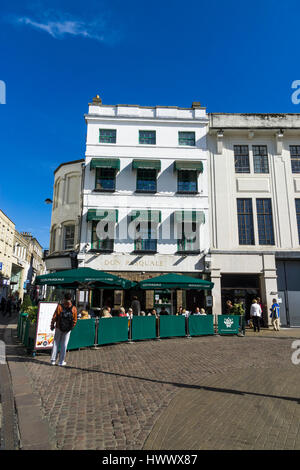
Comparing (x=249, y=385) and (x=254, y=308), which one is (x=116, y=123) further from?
(x=249, y=385)

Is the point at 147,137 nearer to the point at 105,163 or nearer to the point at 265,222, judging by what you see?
the point at 105,163

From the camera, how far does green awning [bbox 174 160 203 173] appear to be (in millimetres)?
18250

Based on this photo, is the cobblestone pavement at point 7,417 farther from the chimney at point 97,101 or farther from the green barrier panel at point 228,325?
the chimney at point 97,101

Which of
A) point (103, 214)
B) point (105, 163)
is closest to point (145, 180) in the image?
point (105, 163)

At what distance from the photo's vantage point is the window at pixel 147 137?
766 inches

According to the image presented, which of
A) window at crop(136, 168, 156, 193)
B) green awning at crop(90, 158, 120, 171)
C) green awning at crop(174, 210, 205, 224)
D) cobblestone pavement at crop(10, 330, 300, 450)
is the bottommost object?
cobblestone pavement at crop(10, 330, 300, 450)

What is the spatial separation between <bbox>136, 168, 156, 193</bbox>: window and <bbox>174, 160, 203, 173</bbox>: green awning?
63.9 inches

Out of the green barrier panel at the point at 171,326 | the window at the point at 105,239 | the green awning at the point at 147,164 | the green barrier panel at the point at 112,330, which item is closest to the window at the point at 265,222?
the green awning at the point at 147,164

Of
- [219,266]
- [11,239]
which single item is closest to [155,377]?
[219,266]

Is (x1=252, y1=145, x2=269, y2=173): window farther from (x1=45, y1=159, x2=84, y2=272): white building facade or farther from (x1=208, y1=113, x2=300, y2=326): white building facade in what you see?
(x1=45, y1=159, x2=84, y2=272): white building facade

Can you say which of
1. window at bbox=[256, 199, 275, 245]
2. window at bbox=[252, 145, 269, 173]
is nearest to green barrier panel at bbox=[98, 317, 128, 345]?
window at bbox=[256, 199, 275, 245]

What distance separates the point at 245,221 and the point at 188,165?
5.21 metres

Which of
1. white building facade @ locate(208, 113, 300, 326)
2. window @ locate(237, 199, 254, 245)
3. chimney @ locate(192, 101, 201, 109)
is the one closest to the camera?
white building facade @ locate(208, 113, 300, 326)

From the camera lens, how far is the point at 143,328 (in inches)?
444
